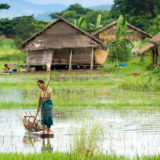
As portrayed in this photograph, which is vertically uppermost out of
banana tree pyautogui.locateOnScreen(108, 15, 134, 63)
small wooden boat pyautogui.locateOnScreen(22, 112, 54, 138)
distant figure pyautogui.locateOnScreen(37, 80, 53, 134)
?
banana tree pyautogui.locateOnScreen(108, 15, 134, 63)

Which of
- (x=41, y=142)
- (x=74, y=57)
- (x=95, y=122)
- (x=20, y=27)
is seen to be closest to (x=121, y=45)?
(x=74, y=57)

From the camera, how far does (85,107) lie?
13781mm

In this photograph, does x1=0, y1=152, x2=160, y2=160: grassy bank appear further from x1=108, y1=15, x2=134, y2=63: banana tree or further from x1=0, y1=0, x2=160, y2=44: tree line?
x1=0, y1=0, x2=160, y2=44: tree line

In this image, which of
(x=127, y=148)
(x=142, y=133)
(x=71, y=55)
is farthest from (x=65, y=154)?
(x=71, y=55)

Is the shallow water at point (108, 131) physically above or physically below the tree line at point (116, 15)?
below

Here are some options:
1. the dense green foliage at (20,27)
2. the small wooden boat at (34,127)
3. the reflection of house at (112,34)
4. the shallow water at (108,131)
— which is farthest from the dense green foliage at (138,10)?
the small wooden boat at (34,127)

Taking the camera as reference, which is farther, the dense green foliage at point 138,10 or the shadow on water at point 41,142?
the dense green foliage at point 138,10

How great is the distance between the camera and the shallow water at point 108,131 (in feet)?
27.4

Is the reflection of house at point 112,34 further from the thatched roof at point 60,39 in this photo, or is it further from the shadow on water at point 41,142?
the shadow on water at point 41,142

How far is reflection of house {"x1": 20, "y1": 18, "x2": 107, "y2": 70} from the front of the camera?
31.5 meters

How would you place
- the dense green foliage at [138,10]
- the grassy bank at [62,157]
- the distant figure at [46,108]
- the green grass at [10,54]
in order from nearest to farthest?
the grassy bank at [62,157]
the distant figure at [46,108]
the green grass at [10,54]
the dense green foliage at [138,10]

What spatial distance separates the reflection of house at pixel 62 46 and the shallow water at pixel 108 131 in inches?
718

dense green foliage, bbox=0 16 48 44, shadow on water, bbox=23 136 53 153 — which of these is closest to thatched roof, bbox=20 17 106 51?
dense green foliage, bbox=0 16 48 44

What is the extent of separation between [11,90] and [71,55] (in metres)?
12.7
